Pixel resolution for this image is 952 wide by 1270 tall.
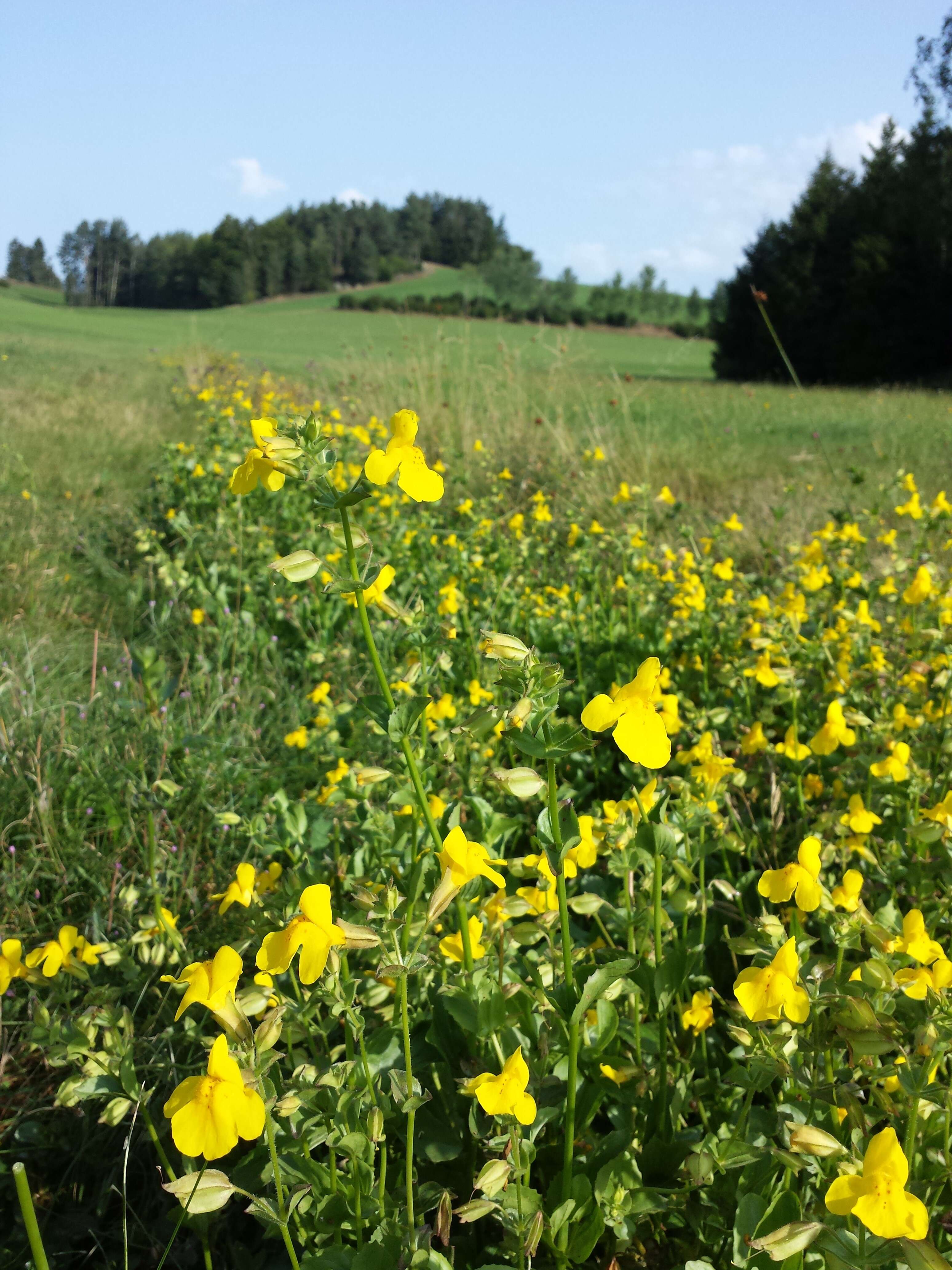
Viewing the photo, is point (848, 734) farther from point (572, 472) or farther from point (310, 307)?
point (310, 307)

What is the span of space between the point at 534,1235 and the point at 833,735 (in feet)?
3.43

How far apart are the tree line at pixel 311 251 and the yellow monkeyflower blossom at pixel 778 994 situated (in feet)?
168

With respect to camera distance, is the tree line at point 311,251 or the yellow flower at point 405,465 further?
the tree line at point 311,251

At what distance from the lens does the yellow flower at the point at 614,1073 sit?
1.27 meters

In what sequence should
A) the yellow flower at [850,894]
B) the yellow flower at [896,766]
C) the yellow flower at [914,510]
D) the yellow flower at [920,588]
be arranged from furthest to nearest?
the yellow flower at [914,510] → the yellow flower at [920,588] → the yellow flower at [896,766] → the yellow flower at [850,894]

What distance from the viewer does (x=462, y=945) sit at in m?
1.25

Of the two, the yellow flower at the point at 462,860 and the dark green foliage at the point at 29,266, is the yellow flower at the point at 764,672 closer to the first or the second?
the yellow flower at the point at 462,860

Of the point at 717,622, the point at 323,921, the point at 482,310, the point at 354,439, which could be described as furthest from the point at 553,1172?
the point at 482,310

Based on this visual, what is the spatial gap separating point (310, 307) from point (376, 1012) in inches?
1854

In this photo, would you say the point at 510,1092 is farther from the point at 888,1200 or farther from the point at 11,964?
the point at 11,964

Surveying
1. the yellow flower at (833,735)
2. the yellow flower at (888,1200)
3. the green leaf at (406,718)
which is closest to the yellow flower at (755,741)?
the yellow flower at (833,735)

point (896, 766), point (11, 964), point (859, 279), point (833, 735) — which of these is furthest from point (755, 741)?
point (859, 279)

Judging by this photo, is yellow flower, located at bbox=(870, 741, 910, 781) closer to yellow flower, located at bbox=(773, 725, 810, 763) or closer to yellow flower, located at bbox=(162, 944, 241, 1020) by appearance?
yellow flower, located at bbox=(773, 725, 810, 763)

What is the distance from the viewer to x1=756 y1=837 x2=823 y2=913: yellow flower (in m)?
1.02
